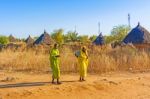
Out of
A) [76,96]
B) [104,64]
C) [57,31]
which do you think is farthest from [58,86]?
[57,31]

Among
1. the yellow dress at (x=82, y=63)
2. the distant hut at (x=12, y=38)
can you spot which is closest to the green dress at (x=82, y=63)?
the yellow dress at (x=82, y=63)

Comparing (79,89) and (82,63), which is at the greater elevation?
(82,63)

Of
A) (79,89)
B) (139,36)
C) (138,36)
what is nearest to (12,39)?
(138,36)

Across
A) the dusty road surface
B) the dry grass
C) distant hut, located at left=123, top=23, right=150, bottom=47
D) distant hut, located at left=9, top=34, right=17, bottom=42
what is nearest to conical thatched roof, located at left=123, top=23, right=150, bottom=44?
distant hut, located at left=123, top=23, right=150, bottom=47

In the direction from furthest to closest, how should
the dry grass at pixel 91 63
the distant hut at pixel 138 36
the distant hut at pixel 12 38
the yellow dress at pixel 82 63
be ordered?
the distant hut at pixel 12 38, the distant hut at pixel 138 36, the dry grass at pixel 91 63, the yellow dress at pixel 82 63

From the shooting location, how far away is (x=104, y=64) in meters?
21.2

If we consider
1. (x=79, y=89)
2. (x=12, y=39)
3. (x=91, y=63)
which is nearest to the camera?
(x=79, y=89)

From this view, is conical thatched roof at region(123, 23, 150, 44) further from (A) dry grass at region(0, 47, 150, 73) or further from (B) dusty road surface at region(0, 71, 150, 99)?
(B) dusty road surface at region(0, 71, 150, 99)

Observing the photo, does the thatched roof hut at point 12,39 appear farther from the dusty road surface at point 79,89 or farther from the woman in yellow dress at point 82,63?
the woman in yellow dress at point 82,63

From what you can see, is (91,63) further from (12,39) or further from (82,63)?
(12,39)

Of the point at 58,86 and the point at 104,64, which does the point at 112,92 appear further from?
the point at 104,64

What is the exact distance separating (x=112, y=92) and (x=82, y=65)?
82.0 inches

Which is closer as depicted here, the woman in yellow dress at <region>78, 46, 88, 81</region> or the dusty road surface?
the dusty road surface

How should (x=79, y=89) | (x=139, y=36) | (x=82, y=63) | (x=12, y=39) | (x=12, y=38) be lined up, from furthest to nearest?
(x=12, y=38) < (x=12, y=39) < (x=139, y=36) < (x=82, y=63) < (x=79, y=89)
